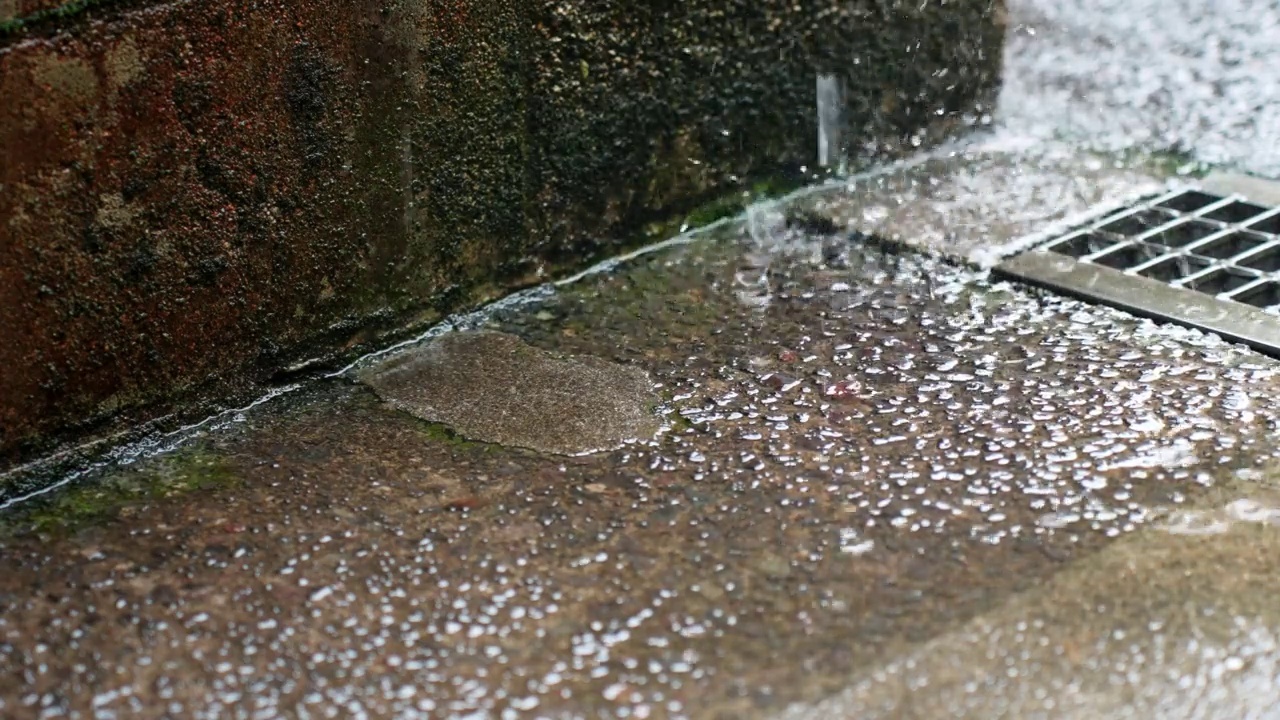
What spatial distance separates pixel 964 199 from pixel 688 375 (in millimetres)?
1193

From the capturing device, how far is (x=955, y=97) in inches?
148

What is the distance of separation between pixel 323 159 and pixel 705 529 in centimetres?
106

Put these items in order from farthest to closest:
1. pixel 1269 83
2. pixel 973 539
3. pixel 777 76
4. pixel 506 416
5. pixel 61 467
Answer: pixel 1269 83 → pixel 777 76 → pixel 506 416 → pixel 61 467 → pixel 973 539

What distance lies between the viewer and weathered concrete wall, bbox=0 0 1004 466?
7.07ft

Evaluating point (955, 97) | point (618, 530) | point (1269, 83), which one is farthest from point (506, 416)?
point (1269, 83)

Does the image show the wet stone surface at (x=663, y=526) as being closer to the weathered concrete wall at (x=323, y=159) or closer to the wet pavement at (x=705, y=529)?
the wet pavement at (x=705, y=529)

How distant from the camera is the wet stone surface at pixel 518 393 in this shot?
2.38 m

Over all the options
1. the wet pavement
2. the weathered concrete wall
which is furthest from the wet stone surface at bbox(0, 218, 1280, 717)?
the weathered concrete wall

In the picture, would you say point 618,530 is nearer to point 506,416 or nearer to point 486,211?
point 506,416

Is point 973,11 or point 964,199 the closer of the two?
point 964,199

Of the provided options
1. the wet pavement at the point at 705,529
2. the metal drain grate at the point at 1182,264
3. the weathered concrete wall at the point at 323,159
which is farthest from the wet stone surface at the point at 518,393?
the metal drain grate at the point at 1182,264

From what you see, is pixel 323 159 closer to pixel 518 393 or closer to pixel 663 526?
pixel 518 393

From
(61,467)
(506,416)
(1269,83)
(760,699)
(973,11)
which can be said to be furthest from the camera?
(1269,83)

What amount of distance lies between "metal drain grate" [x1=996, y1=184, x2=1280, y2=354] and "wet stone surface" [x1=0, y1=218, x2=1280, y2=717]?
10cm
